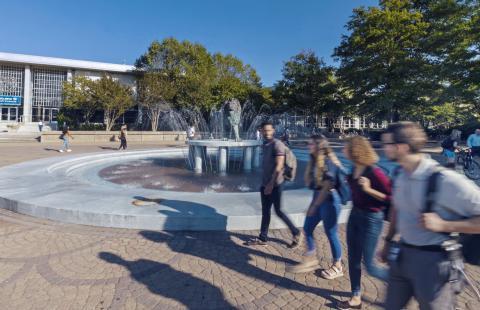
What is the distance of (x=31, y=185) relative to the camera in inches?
301

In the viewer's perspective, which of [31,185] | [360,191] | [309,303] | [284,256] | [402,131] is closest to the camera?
[402,131]

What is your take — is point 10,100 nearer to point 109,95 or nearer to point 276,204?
point 109,95

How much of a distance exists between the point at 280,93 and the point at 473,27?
2314 cm

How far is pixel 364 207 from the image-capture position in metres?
2.97

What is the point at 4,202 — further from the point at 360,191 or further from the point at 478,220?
the point at 478,220

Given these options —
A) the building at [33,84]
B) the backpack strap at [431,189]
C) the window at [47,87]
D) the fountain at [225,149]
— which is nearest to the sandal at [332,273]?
the backpack strap at [431,189]

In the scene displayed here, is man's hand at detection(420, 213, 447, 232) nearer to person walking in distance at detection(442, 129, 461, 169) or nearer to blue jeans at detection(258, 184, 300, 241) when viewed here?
blue jeans at detection(258, 184, 300, 241)

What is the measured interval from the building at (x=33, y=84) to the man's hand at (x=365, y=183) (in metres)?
46.8

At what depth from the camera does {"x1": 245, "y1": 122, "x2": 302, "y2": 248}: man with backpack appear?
425 centimetres

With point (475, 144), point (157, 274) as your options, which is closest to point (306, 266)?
point (157, 274)

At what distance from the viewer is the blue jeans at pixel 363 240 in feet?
9.71

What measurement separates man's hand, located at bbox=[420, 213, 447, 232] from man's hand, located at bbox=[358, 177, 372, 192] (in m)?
1.03

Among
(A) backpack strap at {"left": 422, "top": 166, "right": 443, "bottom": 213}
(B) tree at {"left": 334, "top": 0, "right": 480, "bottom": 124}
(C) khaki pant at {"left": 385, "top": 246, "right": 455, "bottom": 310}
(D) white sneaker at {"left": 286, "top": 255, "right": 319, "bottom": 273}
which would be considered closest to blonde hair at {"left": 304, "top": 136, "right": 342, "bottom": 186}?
(D) white sneaker at {"left": 286, "top": 255, "right": 319, "bottom": 273}

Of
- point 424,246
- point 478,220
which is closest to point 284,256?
point 424,246
